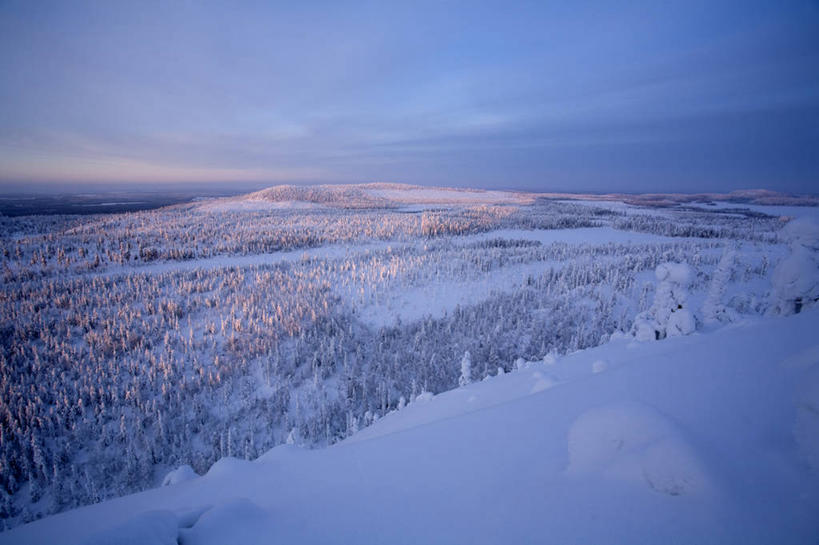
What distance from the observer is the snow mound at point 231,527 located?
1663 millimetres

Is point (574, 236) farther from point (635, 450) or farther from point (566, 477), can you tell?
point (566, 477)

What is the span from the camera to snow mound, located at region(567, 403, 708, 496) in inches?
60.4

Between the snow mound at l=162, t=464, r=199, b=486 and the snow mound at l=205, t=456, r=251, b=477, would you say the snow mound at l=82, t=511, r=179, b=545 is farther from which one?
the snow mound at l=162, t=464, r=199, b=486

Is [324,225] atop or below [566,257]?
atop

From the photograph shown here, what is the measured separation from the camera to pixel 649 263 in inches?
593

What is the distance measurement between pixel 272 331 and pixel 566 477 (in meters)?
9.57

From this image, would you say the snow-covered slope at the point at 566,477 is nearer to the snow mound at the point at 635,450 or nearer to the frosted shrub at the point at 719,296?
the snow mound at the point at 635,450

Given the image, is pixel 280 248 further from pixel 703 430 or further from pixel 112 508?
pixel 703 430

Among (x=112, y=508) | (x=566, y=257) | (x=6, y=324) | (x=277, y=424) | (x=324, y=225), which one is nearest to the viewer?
(x=112, y=508)

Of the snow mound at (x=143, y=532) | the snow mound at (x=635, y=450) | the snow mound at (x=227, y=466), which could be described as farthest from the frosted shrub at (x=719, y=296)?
the snow mound at (x=143, y=532)

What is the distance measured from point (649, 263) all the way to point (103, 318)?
22790mm

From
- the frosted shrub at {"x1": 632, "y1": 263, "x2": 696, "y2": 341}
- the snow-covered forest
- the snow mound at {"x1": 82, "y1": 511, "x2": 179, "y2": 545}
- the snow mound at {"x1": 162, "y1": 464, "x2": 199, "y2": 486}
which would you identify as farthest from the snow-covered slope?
the snow-covered forest

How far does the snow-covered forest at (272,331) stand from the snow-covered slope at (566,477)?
325 cm

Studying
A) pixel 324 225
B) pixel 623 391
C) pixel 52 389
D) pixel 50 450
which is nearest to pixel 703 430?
pixel 623 391
